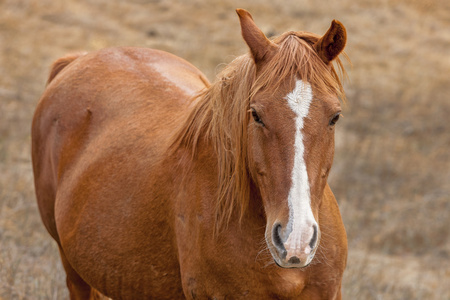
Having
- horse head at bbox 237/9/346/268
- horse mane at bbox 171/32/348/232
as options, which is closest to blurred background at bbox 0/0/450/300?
horse mane at bbox 171/32/348/232

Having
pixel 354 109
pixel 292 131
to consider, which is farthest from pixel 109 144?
pixel 354 109

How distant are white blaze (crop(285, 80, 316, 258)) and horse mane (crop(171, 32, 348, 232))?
79 mm

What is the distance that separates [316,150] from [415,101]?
10863 mm

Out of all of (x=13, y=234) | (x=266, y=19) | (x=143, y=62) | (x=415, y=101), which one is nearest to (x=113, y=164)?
(x=143, y=62)

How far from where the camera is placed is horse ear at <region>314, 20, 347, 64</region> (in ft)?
8.13

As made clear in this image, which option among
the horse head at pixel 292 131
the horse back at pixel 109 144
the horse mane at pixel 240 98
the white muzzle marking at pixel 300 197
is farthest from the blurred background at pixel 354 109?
the white muzzle marking at pixel 300 197

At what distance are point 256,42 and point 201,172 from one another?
0.71 meters

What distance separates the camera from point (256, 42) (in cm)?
253

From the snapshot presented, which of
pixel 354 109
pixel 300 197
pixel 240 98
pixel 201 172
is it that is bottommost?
pixel 354 109

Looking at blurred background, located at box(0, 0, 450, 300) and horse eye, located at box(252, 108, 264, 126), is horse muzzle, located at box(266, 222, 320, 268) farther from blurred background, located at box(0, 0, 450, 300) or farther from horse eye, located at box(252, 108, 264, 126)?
blurred background, located at box(0, 0, 450, 300)

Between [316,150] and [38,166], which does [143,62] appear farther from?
[316,150]

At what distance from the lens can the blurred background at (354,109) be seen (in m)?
6.43

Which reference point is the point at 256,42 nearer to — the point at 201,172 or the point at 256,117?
the point at 256,117

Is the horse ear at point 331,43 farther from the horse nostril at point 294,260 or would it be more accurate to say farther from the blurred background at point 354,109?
the blurred background at point 354,109
